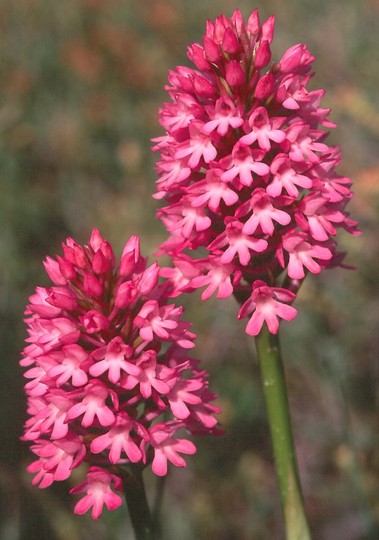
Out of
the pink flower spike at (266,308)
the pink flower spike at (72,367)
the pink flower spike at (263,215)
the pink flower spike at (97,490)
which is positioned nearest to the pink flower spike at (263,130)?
the pink flower spike at (263,215)

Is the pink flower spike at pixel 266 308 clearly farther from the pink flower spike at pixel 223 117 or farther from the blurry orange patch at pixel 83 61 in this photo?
the blurry orange patch at pixel 83 61

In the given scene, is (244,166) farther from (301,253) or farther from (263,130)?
(301,253)

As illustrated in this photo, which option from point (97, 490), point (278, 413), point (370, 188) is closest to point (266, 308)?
point (278, 413)

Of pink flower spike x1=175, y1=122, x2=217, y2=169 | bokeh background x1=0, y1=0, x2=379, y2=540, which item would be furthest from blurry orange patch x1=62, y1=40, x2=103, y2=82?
pink flower spike x1=175, y1=122, x2=217, y2=169

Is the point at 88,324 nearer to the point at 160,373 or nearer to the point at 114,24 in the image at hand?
the point at 160,373

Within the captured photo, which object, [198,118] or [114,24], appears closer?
[198,118]

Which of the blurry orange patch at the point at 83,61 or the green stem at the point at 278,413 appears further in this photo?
the blurry orange patch at the point at 83,61

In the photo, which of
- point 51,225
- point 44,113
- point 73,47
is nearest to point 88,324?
point 51,225
